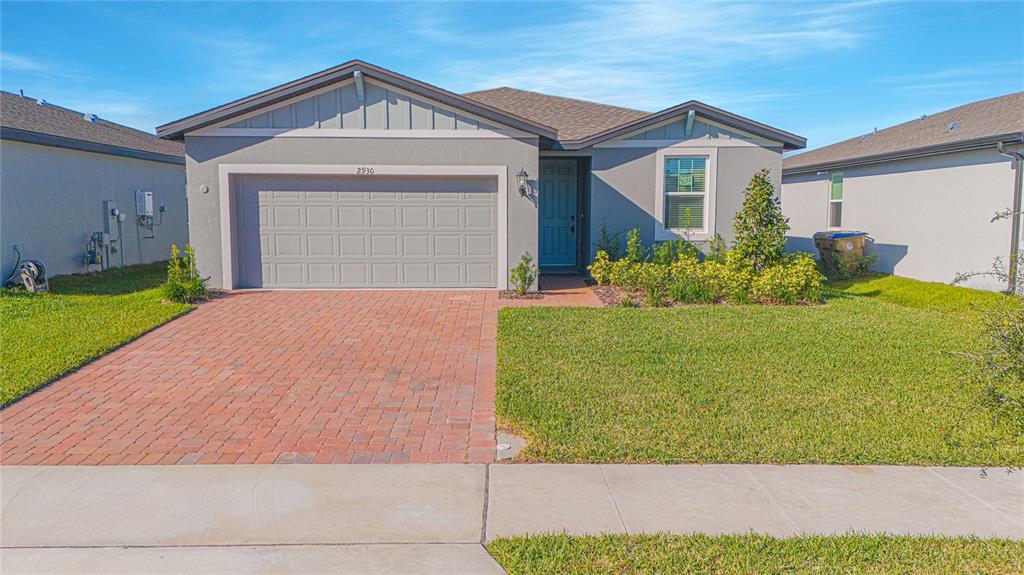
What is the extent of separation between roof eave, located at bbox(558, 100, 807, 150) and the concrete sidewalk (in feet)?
33.0

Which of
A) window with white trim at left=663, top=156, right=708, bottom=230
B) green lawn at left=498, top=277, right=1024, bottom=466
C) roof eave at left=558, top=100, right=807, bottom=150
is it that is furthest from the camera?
window with white trim at left=663, top=156, right=708, bottom=230

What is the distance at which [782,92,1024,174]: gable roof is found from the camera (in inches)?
531

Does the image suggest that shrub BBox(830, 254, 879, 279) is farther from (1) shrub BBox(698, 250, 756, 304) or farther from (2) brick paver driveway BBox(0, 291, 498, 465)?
(2) brick paver driveway BBox(0, 291, 498, 465)

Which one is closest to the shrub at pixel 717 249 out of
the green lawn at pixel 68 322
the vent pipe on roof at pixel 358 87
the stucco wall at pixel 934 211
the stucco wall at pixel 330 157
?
the stucco wall at pixel 330 157

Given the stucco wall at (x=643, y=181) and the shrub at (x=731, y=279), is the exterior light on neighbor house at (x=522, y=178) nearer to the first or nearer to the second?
the stucco wall at (x=643, y=181)

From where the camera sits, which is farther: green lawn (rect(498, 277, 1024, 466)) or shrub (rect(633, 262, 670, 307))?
shrub (rect(633, 262, 670, 307))

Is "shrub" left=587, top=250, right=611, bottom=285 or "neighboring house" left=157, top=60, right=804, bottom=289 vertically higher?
"neighboring house" left=157, top=60, right=804, bottom=289

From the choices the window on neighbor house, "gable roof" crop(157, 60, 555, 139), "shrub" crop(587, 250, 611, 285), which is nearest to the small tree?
"shrub" crop(587, 250, 611, 285)

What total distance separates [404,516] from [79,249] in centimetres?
1435

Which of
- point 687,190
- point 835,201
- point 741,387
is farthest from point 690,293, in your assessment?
point 835,201

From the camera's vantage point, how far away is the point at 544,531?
13.2ft

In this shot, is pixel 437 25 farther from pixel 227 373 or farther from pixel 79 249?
pixel 227 373

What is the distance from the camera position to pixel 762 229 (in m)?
12.6

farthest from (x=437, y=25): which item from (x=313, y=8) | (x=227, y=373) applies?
(x=227, y=373)
